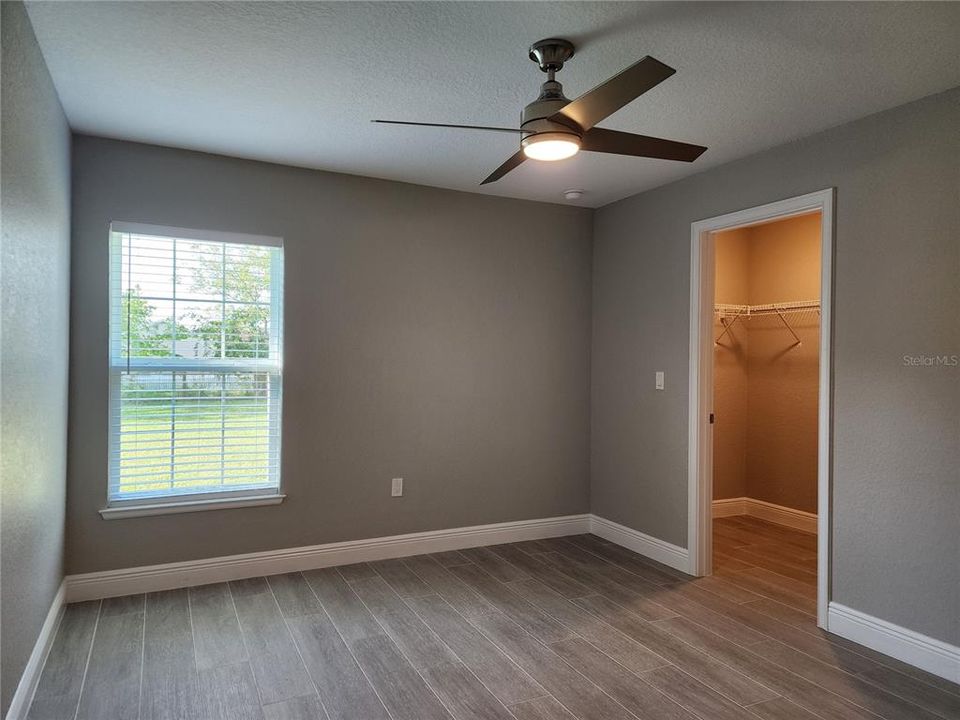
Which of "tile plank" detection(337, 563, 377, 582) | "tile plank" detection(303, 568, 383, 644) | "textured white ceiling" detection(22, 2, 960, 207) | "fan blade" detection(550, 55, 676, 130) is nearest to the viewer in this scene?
→ "fan blade" detection(550, 55, 676, 130)

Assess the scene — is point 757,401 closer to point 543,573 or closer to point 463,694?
point 543,573

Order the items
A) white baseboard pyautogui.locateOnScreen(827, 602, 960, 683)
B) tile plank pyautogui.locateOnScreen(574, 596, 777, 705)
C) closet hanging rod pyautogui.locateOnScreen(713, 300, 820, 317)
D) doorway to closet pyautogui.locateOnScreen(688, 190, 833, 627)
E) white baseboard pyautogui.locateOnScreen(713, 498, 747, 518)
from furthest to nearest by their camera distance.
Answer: white baseboard pyautogui.locateOnScreen(713, 498, 747, 518), closet hanging rod pyautogui.locateOnScreen(713, 300, 820, 317), doorway to closet pyautogui.locateOnScreen(688, 190, 833, 627), white baseboard pyautogui.locateOnScreen(827, 602, 960, 683), tile plank pyautogui.locateOnScreen(574, 596, 777, 705)

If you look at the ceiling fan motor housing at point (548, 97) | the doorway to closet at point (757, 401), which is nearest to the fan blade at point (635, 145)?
the ceiling fan motor housing at point (548, 97)

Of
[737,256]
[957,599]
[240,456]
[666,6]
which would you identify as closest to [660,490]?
[957,599]

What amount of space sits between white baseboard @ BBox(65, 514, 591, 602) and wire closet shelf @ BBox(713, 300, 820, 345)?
6.63 feet

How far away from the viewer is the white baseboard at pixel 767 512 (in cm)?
483

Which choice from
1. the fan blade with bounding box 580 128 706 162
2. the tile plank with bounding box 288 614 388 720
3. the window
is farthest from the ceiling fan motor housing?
the tile plank with bounding box 288 614 388 720

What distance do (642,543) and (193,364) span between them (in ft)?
10.1

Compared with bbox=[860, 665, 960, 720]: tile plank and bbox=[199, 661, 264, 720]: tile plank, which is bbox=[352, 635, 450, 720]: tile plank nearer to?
bbox=[199, 661, 264, 720]: tile plank

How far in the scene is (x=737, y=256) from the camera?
17.2ft

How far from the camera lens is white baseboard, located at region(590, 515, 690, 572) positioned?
392 centimetres

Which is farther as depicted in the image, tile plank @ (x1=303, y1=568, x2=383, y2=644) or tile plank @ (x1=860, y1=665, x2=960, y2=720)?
tile plank @ (x1=303, y1=568, x2=383, y2=644)

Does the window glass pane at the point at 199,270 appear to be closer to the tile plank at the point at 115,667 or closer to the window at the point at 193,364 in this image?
the window at the point at 193,364

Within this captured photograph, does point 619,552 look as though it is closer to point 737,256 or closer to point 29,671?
point 737,256
